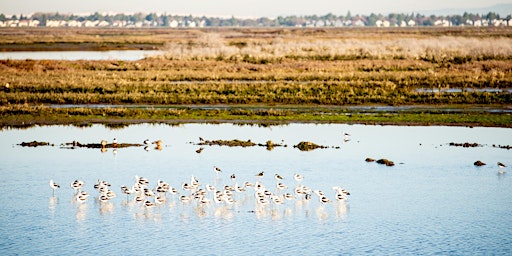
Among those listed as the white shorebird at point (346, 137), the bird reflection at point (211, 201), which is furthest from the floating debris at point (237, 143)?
the bird reflection at point (211, 201)

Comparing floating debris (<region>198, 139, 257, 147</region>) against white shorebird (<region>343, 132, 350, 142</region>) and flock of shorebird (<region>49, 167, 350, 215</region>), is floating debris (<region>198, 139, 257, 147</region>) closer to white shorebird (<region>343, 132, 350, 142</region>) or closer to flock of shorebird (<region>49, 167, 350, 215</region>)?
white shorebird (<region>343, 132, 350, 142</region>)

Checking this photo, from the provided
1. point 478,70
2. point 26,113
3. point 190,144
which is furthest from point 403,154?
point 478,70

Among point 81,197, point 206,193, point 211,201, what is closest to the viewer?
point 81,197

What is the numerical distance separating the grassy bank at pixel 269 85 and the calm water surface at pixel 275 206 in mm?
4917

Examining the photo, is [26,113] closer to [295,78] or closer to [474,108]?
[295,78]

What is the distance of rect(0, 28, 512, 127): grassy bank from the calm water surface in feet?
16.1

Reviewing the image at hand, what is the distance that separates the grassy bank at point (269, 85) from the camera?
41.2m

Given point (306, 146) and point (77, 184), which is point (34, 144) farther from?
point (306, 146)

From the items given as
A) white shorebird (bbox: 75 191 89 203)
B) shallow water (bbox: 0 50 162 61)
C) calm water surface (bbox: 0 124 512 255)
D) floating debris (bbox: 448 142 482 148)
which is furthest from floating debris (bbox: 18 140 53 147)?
shallow water (bbox: 0 50 162 61)

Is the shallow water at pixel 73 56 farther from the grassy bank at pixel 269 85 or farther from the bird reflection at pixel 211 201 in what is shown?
the bird reflection at pixel 211 201

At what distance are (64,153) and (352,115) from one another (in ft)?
53.4

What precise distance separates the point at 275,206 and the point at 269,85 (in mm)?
29174

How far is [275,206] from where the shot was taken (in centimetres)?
2289

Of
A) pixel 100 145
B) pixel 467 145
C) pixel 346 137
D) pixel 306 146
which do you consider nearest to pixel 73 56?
pixel 100 145
